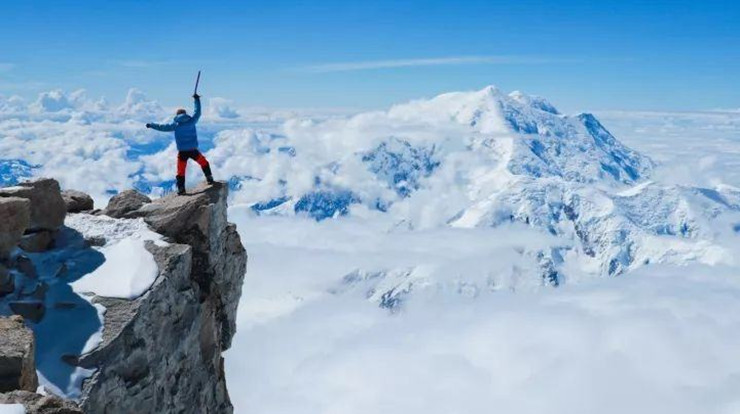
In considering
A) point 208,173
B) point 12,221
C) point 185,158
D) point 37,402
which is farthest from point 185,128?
point 37,402

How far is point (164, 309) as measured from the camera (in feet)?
70.0

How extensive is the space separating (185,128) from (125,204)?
158 inches

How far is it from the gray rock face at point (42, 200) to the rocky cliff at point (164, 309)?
0.64ft

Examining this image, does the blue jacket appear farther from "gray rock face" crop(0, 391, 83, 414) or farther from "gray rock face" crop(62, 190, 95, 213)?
"gray rock face" crop(0, 391, 83, 414)

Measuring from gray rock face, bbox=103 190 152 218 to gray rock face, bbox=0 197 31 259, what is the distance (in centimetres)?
532

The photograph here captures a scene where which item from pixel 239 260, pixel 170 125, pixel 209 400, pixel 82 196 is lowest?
pixel 209 400

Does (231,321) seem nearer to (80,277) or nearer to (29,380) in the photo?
(80,277)

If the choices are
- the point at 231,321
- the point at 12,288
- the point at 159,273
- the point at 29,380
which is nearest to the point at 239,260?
the point at 231,321

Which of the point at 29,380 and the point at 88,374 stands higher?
the point at 29,380

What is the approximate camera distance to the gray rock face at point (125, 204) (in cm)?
2553

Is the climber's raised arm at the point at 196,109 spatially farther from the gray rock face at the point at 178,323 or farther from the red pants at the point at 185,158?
the gray rock face at the point at 178,323

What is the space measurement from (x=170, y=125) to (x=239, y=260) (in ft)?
27.1

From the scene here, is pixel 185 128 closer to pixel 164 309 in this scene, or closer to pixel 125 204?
pixel 125 204

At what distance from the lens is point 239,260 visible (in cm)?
3084
